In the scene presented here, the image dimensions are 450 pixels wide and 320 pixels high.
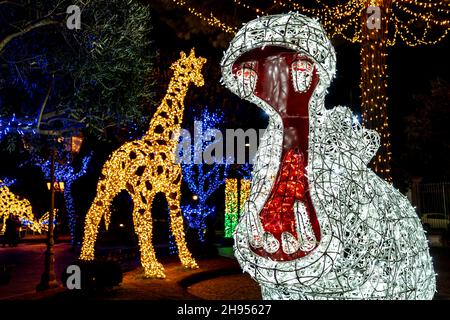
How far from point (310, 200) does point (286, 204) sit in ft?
0.73

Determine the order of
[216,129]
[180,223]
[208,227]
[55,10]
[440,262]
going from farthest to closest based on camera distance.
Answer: [208,227] < [216,129] < [440,262] < [180,223] < [55,10]

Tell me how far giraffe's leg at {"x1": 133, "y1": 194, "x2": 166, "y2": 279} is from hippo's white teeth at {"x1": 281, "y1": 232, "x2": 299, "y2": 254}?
22.7 feet

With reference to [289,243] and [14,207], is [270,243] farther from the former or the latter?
[14,207]

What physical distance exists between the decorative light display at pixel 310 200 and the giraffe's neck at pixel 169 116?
6.54m

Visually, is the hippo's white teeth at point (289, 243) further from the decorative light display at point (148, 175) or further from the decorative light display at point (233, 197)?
the decorative light display at point (233, 197)

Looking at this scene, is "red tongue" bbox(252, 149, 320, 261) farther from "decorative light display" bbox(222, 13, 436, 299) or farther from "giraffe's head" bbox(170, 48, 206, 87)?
"giraffe's head" bbox(170, 48, 206, 87)

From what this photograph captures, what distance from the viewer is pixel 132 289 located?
31.1 ft

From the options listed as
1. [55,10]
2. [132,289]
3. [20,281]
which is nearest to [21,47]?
[55,10]

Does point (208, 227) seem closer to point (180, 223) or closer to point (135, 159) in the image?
point (180, 223)

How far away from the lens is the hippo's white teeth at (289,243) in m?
3.86

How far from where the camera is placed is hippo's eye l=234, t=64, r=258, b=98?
14.0ft

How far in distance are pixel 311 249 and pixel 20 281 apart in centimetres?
987

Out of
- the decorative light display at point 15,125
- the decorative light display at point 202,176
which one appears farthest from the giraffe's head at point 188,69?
the decorative light display at point 202,176

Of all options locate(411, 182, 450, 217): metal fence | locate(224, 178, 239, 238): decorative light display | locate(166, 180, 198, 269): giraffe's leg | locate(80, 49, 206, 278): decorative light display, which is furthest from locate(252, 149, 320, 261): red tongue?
locate(411, 182, 450, 217): metal fence
